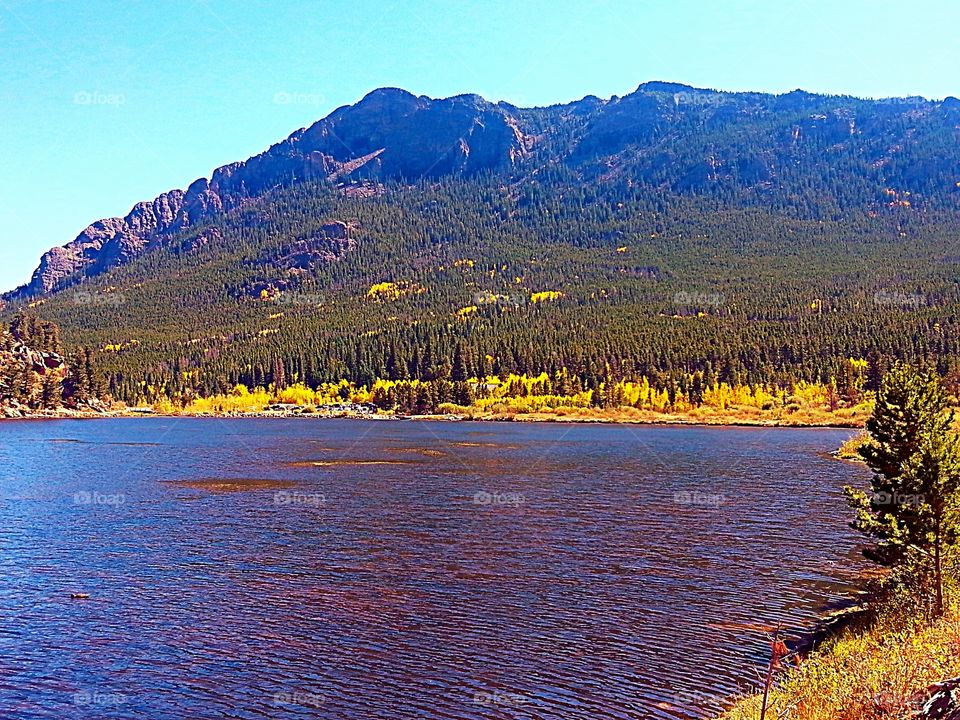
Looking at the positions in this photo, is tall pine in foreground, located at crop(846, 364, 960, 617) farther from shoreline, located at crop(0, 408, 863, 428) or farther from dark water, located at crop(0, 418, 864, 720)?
shoreline, located at crop(0, 408, 863, 428)

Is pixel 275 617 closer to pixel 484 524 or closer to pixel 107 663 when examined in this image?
pixel 107 663

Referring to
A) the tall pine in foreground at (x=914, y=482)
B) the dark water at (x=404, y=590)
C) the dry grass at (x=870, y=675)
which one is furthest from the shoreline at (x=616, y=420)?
the dry grass at (x=870, y=675)

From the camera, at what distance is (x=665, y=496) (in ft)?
192

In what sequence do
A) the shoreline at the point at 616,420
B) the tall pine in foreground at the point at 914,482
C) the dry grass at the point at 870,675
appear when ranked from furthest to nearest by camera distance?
1. the shoreline at the point at 616,420
2. the tall pine in foreground at the point at 914,482
3. the dry grass at the point at 870,675

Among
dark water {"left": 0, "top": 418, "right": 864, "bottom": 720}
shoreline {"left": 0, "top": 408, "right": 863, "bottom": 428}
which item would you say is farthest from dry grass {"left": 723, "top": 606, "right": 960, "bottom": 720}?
shoreline {"left": 0, "top": 408, "right": 863, "bottom": 428}

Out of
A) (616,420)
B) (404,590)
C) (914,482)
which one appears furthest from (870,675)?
(616,420)

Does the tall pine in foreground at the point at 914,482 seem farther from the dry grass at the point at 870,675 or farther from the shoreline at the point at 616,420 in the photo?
the shoreline at the point at 616,420

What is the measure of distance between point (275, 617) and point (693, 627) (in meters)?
14.2

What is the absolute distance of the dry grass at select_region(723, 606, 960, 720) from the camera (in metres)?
15.6

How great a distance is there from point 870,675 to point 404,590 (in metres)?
18.5

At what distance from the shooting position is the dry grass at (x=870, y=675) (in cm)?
1565

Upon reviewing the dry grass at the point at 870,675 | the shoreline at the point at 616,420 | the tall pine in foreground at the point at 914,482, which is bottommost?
the shoreline at the point at 616,420

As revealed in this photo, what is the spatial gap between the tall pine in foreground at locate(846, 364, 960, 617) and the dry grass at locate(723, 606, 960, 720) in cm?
248

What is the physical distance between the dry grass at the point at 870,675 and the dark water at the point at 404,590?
2.31 m
